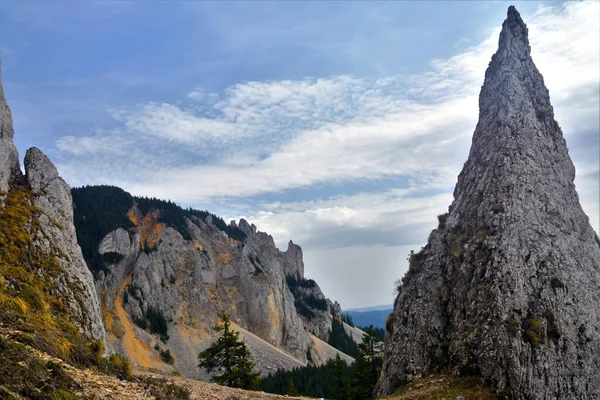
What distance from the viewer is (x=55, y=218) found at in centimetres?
3666

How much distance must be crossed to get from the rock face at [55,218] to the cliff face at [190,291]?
62362mm

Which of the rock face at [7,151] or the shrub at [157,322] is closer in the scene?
the rock face at [7,151]

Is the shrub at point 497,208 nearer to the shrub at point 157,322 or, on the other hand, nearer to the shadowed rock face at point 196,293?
the shadowed rock face at point 196,293

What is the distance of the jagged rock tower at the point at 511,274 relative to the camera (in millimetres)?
26656

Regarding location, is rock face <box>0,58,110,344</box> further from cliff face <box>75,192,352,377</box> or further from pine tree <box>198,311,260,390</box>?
cliff face <box>75,192,352,377</box>

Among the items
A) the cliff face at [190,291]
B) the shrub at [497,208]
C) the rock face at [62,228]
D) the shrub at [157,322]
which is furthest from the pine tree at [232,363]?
the shrub at [157,322]

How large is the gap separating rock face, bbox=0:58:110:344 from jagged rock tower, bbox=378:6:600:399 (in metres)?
22.9

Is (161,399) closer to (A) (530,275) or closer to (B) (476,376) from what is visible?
(B) (476,376)

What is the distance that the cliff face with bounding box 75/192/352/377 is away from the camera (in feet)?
339

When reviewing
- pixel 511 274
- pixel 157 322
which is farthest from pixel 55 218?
pixel 157 322

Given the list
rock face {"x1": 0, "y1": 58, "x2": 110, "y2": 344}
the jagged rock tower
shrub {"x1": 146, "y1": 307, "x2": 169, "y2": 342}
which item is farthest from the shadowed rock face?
the jagged rock tower

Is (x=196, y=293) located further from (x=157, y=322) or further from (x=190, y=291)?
(x=157, y=322)

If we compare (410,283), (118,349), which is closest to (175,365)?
(118,349)

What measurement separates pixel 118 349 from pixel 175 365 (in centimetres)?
1344
